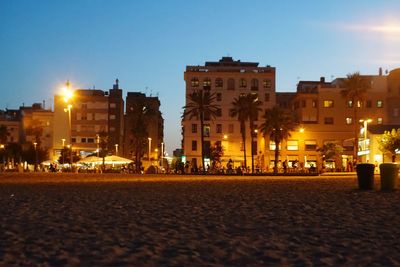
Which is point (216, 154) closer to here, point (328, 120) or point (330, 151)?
point (330, 151)

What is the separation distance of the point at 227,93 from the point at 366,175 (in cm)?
8286

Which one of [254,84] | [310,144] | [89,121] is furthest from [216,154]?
[89,121]

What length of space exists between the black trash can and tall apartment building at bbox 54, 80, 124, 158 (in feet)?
372

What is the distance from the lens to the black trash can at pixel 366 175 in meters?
28.4

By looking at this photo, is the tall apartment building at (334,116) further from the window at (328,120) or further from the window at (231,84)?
the window at (231,84)

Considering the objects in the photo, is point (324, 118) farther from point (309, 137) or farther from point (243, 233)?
point (243, 233)

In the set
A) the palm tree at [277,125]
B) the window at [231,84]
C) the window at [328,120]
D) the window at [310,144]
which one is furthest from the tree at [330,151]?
the window at [231,84]

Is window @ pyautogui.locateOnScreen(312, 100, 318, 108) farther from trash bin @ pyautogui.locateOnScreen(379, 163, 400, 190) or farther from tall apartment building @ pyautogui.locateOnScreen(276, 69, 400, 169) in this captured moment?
trash bin @ pyautogui.locateOnScreen(379, 163, 400, 190)

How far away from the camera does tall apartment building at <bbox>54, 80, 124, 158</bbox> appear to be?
459 feet

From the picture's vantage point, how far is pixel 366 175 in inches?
1133

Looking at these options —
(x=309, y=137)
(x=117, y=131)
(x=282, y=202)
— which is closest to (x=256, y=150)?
(x=309, y=137)

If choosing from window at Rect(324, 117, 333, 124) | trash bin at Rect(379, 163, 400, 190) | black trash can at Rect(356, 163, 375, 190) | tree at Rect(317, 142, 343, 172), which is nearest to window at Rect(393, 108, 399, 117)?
window at Rect(324, 117, 333, 124)

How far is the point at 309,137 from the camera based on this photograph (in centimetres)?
10331

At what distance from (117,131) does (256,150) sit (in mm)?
45573
